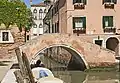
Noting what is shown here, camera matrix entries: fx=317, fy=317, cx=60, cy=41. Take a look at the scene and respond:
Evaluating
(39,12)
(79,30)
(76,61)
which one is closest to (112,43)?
(79,30)

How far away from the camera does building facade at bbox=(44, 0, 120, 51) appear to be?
22094 millimetres

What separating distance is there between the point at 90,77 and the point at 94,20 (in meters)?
6.35

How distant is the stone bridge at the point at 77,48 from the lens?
1788 centimetres

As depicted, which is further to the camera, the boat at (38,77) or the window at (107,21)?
the window at (107,21)

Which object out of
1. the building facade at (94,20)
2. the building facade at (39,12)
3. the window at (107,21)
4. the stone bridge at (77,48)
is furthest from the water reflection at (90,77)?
the building facade at (39,12)

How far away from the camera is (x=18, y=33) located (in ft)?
84.0

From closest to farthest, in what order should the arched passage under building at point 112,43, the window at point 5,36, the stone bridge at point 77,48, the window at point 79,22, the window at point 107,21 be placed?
1. the stone bridge at point 77,48
2. the window at point 79,22
3. the window at point 107,21
4. the arched passage under building at point 112,43
5. the window at point 5,36

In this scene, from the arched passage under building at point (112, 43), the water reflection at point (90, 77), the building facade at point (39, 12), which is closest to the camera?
the water reflection at point (90, 77)

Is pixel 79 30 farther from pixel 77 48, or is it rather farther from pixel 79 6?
pixel 77 48

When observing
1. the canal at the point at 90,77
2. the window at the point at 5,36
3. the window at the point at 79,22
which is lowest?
the canal at the point at 90,77

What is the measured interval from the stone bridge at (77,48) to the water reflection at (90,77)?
767mm

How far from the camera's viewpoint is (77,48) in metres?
18.5

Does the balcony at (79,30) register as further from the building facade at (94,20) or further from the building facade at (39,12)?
→ the building facade at (39,12)

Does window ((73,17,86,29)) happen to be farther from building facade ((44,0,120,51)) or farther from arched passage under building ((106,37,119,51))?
arched passage under building ((106,37,119,51))
